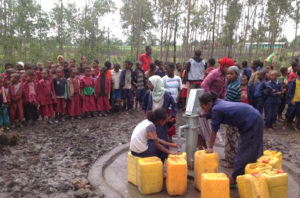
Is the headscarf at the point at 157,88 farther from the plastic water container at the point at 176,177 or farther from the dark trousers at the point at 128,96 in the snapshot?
the dark trousers at the point at 128,96

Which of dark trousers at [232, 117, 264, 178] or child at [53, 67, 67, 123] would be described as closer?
dark trousers at [232, 117, 264, 178]

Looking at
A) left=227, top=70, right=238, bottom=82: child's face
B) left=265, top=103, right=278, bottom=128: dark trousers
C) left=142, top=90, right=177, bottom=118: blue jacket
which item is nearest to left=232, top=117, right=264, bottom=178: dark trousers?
left=227, top=70, right=238, bottom=82: child's face

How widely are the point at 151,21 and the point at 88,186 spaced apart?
52.9ft

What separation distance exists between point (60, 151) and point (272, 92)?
5.53 m

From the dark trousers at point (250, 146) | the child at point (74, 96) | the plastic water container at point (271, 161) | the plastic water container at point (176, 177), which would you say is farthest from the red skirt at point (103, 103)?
the plastic water container at point (271, 161)

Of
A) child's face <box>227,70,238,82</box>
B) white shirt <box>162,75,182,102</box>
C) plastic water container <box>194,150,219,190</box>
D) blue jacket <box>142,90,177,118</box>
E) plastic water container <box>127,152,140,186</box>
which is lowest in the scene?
plastic water container <box>127,152,140,186</box>

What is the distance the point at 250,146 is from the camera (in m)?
3.54

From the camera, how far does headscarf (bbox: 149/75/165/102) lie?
4.68 metres

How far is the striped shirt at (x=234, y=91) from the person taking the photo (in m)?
4.54

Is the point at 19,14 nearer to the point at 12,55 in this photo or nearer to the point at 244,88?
the point at 12,55

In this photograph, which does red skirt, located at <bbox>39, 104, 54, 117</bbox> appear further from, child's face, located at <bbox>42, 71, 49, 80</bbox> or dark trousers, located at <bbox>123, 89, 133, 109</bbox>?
dark trousers, located at <bbox>123, 89, 133, 109</bbox>

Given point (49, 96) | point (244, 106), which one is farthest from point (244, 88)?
point (49, 96)

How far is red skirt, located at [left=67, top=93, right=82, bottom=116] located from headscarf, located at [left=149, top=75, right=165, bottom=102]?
13.2 ft

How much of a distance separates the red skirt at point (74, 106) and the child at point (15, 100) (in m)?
1.42
